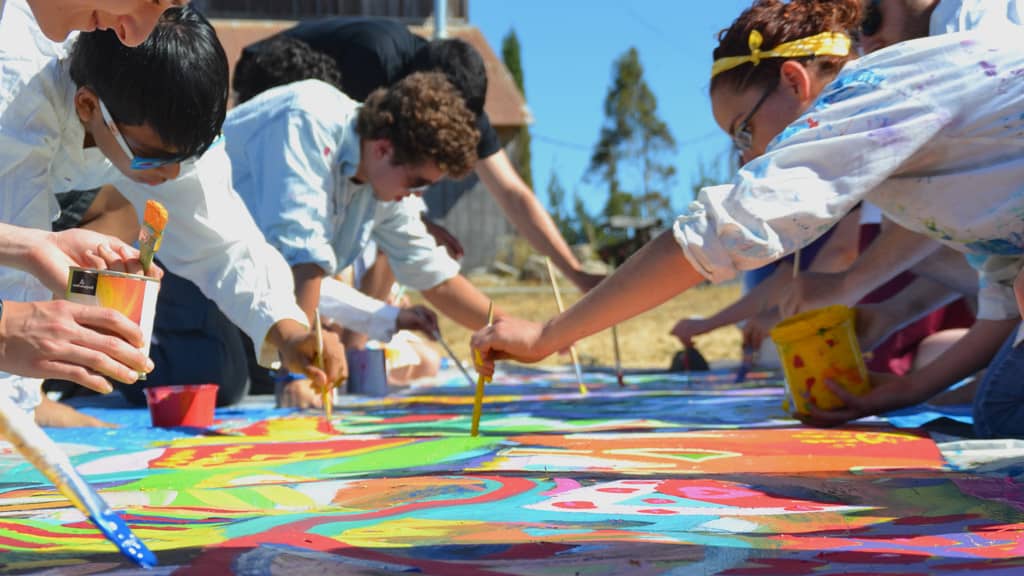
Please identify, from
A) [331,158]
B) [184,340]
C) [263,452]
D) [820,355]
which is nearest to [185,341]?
[184,340]

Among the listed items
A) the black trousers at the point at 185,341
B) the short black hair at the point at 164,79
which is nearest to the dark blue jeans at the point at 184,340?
the black trousers at the point at 185,341

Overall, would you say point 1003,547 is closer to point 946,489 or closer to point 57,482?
point 946,489

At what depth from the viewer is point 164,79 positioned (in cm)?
232

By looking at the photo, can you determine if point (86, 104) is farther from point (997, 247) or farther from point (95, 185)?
point (997, 247)

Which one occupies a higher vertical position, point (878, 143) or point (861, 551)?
point (878, 143)

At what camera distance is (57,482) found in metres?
1.24

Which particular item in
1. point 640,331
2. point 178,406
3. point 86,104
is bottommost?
point 640,331

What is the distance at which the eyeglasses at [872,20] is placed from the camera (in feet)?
9.38

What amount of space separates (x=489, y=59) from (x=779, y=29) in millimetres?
11466

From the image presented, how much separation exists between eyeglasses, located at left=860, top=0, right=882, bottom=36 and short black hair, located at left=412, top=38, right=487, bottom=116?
1928 mm

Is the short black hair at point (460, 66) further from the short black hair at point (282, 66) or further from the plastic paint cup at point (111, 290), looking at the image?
the plastic paint cup at point (111, 290)

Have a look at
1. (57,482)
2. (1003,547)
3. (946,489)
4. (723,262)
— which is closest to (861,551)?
(1003,547)

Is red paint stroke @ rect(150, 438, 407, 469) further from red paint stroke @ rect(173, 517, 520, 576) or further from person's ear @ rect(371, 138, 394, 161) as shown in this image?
person's ear @ rect(371, 138, 394, 161)

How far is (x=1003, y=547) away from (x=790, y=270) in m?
3.23
